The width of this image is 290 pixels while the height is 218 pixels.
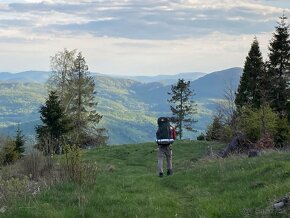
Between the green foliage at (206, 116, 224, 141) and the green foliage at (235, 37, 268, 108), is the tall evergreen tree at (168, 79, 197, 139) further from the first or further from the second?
the green foliage at (206, 116, 224, 141)

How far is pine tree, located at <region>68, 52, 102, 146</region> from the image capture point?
200ft

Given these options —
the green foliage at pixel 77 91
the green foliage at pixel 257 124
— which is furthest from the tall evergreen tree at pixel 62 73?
the green foliage at pixel 257 124

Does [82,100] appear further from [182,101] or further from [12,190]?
[12,190]

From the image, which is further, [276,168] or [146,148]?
[146,148]

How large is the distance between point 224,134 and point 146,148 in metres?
6.84

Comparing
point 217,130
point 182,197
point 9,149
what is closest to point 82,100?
point 9,149

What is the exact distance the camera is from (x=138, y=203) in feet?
34.8

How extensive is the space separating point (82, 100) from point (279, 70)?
26521 millimetres

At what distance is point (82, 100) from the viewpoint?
202ft

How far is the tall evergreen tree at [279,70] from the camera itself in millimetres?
45938

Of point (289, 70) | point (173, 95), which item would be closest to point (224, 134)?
point (289, 70)

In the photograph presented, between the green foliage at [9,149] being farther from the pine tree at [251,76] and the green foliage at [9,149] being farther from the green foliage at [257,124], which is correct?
the pine tree at [251,76]

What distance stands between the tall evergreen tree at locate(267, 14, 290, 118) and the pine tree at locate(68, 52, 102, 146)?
2516 cm

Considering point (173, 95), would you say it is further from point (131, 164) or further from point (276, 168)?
point (276, 168)
